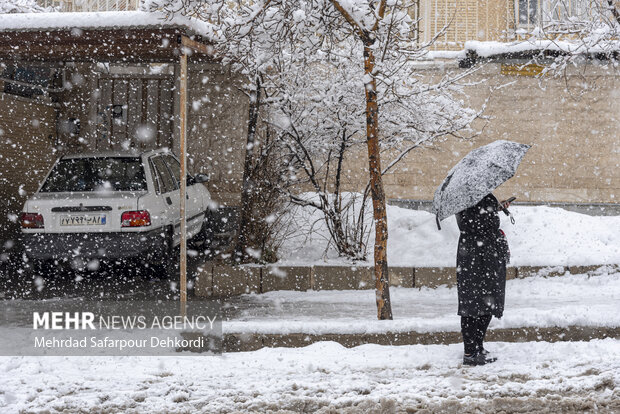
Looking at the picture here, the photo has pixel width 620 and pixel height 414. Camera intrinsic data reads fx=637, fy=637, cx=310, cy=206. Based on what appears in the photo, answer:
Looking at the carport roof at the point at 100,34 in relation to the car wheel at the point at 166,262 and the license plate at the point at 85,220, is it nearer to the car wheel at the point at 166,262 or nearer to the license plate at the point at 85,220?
the license plate at the point at 85,220

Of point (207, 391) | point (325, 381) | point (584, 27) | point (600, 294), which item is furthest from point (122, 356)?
point (584, 27)

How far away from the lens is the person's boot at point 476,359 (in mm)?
5016

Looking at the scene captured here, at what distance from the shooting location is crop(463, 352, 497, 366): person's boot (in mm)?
5016

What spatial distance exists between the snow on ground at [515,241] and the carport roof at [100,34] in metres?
2.99

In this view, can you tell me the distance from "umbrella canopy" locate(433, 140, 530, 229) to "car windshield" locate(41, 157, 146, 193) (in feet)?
→ 14.7

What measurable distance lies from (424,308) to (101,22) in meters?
5.06

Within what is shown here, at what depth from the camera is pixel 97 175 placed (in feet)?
27.5

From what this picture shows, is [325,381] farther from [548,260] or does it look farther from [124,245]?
[548,260]

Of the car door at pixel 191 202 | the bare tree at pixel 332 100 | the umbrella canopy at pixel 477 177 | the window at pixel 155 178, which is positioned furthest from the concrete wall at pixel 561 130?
the umbrella canopy at pixel 477 177

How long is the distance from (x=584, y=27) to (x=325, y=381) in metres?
6.23

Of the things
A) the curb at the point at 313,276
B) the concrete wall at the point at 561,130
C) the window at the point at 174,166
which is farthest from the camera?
the concrete wall at the point at 561,130

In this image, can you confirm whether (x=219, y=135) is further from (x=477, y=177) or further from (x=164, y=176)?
(x=477, y=177)

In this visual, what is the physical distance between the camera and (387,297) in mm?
6160

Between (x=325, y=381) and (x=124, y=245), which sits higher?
(x=124, y=245)
